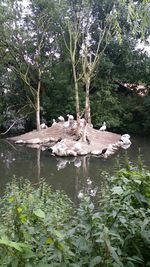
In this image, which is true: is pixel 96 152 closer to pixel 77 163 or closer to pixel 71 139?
pixel 77 163

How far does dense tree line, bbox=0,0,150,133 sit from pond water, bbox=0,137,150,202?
11.5 feet

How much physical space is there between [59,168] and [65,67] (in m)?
7.68

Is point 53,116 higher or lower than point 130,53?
lower

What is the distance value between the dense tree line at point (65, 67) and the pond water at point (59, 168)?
352cm

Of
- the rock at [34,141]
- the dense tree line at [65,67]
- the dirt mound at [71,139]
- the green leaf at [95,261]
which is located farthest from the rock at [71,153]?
the green leaf at [95,261]

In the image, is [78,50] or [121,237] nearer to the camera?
[121,237]

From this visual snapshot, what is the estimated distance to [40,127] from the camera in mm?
13531

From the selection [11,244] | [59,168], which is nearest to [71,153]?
[59,168]

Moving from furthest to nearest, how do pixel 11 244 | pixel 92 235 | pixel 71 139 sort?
pixel 71 139
pixel 92 235
pixel 11 244

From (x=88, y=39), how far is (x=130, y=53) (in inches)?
80.5

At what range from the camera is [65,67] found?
582 inches

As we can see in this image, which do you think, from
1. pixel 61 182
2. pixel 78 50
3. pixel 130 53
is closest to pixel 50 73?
pixel 78 50

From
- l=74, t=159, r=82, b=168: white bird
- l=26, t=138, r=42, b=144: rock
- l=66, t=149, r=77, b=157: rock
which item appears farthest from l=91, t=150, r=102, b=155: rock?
l=26, t=138, r=42, b=144: rock

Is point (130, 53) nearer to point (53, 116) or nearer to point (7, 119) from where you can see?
point (53, 116)
